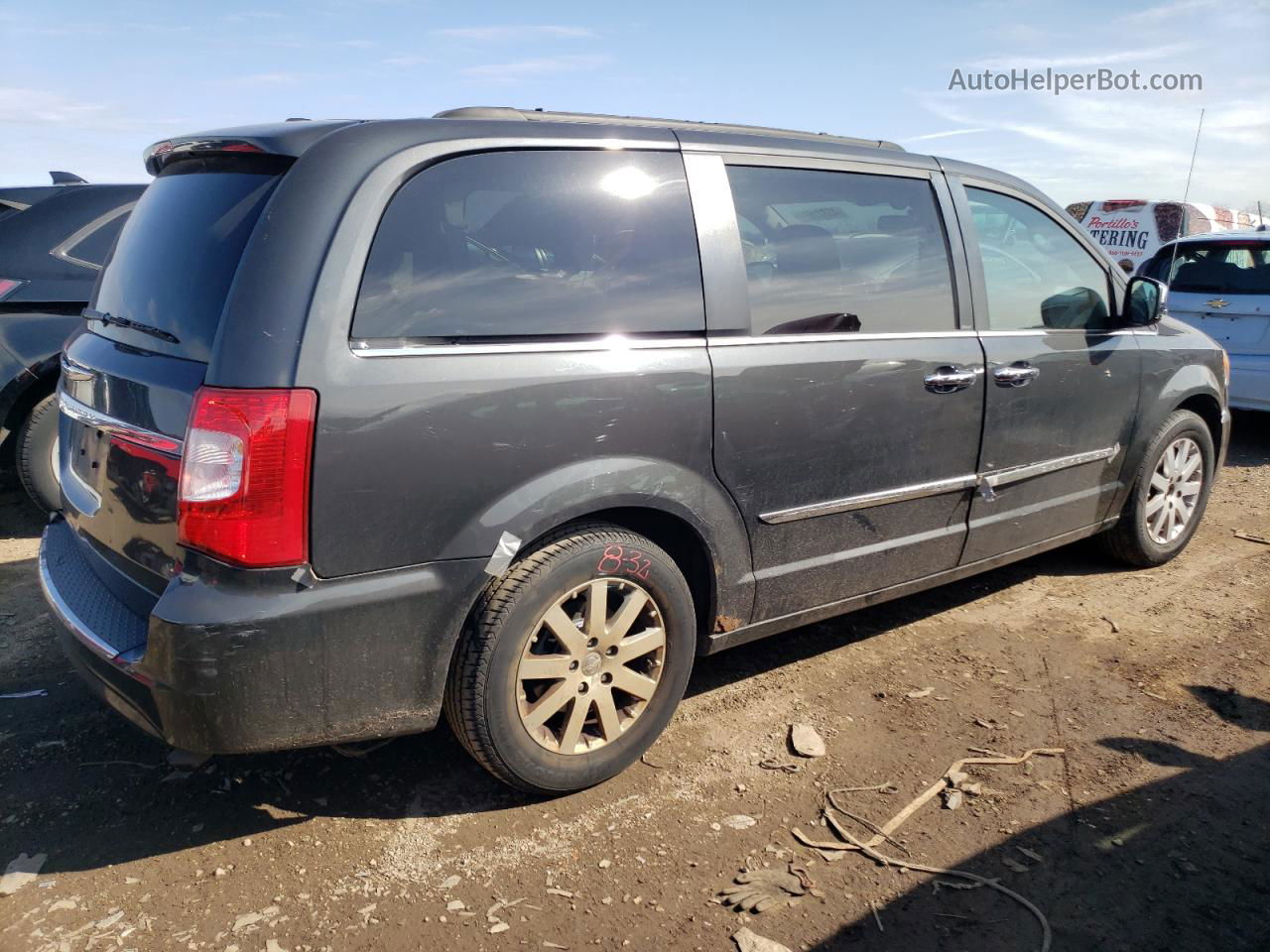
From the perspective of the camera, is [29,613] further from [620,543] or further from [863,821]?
[863,821]

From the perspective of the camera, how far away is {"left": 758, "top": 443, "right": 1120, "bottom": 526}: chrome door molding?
10.6 feet

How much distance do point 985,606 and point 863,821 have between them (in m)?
1.92

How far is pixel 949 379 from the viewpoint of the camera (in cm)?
354

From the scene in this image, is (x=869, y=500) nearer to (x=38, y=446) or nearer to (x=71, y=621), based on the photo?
(x=71, y=621)

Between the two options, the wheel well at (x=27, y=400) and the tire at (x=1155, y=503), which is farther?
the wheel well at (x=27, y=400)

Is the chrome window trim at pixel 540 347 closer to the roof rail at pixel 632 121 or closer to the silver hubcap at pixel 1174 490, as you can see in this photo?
the roof rail at pixel 632 121

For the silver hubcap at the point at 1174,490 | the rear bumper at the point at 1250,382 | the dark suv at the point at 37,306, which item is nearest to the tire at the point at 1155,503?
the silver hubcap at the point at 1174,490

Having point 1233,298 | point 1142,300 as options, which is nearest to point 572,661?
point 1142,300

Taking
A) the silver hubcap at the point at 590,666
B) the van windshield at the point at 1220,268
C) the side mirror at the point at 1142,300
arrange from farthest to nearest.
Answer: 1. the van windshield at the point at 1220,268
2. the side mirror at the point at 1142,300
3. the silver hubcap at the point at 590,666

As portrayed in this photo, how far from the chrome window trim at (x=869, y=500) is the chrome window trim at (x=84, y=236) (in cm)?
409

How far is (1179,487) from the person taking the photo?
→ 4949 millimetres

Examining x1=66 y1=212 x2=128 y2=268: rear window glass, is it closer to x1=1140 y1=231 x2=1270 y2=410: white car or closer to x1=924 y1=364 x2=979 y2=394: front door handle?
x1=924 y1=364 x2=979 y2=394: front door handle

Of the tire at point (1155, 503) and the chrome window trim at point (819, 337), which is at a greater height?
the chrome window trim at point (819, 337)

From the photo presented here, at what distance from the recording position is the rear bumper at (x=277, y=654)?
2281 millimetres
